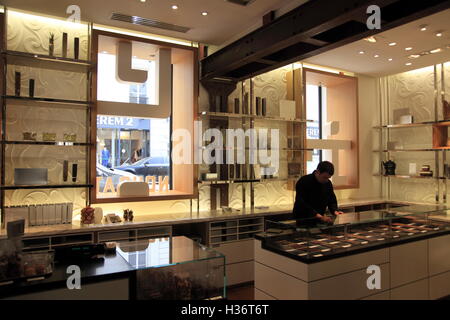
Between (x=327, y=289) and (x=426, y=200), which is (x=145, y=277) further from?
(x=426, y=200)

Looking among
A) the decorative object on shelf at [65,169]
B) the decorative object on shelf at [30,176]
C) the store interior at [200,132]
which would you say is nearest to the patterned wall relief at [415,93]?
the store interior at [200,132]

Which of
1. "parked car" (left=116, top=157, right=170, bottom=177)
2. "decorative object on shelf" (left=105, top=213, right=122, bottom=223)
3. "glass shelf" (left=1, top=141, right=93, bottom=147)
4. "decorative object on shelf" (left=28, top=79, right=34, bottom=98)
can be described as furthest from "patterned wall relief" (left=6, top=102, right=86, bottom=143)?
"decorative object on shelf" (left=105, top=213, right=122, bottom=223)

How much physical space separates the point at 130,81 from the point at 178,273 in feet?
9.96

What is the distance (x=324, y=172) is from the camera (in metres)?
3.80

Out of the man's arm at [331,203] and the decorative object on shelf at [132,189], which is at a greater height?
the decorative object on shelf at [132,189]

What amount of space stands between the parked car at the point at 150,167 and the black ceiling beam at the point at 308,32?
1.56 m

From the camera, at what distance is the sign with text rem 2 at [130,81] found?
4.39m

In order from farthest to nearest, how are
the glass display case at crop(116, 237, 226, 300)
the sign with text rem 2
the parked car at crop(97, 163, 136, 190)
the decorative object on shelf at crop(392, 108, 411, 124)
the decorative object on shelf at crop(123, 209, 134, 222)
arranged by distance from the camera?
the decorative object on shelf at crop(392, 108, 411, 124)
the parked car at crop(97, 163, 136, 190)
the sign with text rem 2
the decorative object on shelf at crop(123, 209, 134, 222)
the glass display case at crop(116, 237, 226, 300)

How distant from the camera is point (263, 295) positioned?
3096mm

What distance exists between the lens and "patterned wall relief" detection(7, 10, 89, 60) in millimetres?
3982

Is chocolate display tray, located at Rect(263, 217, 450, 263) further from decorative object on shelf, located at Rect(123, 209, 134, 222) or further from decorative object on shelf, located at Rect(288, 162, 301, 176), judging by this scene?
decorative object on shelf, located at Rect(288, 162, 301, 176)

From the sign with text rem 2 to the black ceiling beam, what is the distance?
2.24 ft

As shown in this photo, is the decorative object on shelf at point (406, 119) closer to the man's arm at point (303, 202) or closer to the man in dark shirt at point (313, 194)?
the man in dark shirt at point (313, 194)

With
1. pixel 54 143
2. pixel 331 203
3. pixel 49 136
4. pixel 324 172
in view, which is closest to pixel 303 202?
pixel 324 172
